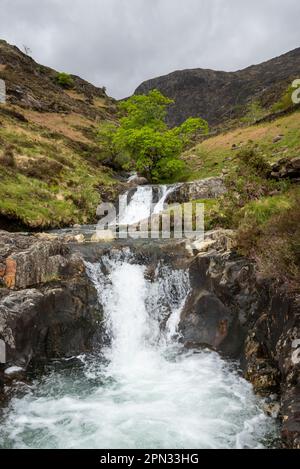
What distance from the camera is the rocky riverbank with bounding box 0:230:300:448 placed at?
967 cm

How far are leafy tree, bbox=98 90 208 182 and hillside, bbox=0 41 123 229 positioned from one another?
3929 millimetres

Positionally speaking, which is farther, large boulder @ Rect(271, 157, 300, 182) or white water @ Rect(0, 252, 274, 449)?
large boulder @ Rect(271, 157, 300, 182)

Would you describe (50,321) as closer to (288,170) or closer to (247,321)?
(247,321)

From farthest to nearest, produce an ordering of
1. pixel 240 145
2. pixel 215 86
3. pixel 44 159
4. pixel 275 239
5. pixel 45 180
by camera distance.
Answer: pixel 215 86, pixel 240 145, pixel 44 159, pixel 45 180, pixel 275 239

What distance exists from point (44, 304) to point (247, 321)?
261 inches

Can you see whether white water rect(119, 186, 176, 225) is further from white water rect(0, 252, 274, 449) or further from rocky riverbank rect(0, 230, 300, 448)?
white water rect(0, 252, 274, 449)

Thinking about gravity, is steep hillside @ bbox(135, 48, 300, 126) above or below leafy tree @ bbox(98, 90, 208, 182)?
above

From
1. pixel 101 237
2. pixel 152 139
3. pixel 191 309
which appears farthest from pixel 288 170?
pixel 152 139

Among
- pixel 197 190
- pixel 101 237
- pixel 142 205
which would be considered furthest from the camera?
pixel 142 205

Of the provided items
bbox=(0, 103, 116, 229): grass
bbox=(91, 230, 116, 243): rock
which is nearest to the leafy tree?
bbox=(0, 103, 116, 229): grass

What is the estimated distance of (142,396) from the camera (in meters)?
10.1

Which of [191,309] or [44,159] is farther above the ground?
[44,159]

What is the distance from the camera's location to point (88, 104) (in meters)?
79.5
